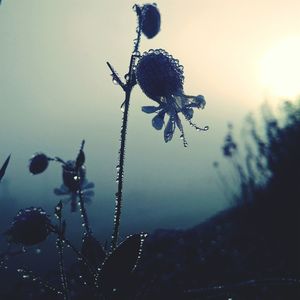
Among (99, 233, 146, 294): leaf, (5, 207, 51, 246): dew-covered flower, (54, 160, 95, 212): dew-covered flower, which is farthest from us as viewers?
(54, 160, 95, 212): dew-covered flower

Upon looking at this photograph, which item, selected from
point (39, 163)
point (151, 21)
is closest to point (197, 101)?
point (151, 21)

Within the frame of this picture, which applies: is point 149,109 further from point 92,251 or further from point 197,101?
point 92,251

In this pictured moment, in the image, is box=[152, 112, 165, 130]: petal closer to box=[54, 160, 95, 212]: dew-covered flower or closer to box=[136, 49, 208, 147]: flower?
box=[136, 49, 208, 147]: flower

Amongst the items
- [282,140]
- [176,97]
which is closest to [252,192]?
[282,140]

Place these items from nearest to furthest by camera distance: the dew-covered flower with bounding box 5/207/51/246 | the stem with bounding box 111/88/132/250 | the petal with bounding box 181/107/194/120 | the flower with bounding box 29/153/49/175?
the stem with bounding box 111/88/132/250
the dew-covered flower with bounding box 5/207/51/246
the petal with bounding box 181/107/194/120
the flower with bounding box 29/153/49/175

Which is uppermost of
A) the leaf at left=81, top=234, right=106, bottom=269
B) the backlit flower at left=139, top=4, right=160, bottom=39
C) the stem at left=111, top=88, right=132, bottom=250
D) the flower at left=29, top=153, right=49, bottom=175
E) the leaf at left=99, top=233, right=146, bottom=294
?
the backlit flower at left=139, top=4, right=160, bottom=39

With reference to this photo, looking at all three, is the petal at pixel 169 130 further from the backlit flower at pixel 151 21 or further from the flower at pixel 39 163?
the flower at pixel 39 163

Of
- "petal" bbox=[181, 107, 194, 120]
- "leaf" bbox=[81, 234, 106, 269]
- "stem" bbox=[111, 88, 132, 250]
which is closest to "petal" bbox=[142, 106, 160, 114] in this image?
"petal" bbox=[181, 107, 194, 120]

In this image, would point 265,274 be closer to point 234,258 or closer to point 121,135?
point 234,258
